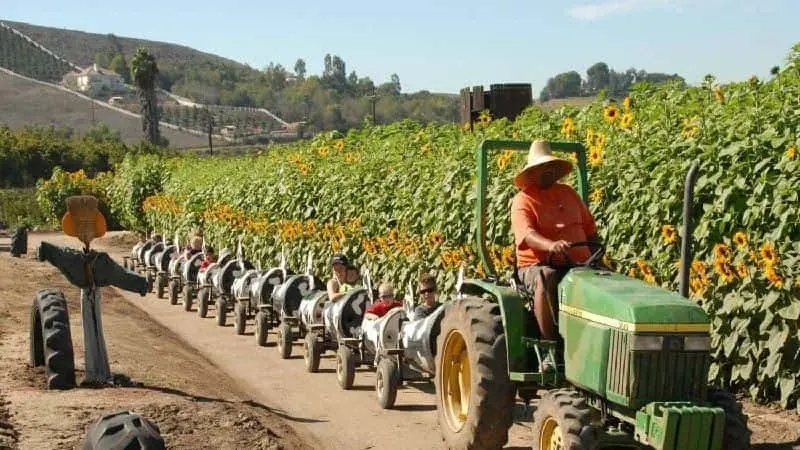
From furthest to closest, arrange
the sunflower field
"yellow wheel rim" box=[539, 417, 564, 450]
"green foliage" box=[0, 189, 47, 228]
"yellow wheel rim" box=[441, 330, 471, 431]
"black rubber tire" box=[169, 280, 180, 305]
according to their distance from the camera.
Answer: "green foliage" box=[0, 189, 47, 228] < "black rubber tire" box=[169, 280, 180, 305] < "yellow wheel rim" box=[441, 330, 471, 431] < the sunflower field < "yellow wheel rim" box=[539, 417, 564, 450]

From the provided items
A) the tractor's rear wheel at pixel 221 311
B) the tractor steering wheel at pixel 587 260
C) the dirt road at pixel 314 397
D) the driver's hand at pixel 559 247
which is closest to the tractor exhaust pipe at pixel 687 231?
the tractor steering wheel at pixel 587 260

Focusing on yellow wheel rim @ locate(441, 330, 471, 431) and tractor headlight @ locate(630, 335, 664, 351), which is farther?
yellow wheel rim @ locate(441, 330, 471, 431)

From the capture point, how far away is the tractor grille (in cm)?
645

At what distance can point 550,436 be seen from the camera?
22.8ft

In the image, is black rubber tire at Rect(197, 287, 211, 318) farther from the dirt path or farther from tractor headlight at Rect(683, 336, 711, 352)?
tractor headlight at Rect(683, 336, 711, 352)

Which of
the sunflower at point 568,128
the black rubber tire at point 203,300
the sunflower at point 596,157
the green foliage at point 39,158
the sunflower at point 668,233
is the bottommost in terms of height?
the green foliage at point 39,158

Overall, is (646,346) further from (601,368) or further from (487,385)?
(487,385)

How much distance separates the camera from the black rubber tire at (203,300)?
19031 millimetres

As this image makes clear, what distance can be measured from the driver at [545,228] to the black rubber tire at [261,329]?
8.13 meters

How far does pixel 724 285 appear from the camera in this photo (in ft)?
29.0

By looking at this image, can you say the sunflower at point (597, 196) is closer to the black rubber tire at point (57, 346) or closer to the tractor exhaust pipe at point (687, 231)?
the tractor exhaust pipe at point (687, 231)

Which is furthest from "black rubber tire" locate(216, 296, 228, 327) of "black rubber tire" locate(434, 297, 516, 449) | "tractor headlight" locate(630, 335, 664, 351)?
"tractor headlight" locate(630, 335, 664, 351)

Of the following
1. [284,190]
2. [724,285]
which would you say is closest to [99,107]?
[284,190]

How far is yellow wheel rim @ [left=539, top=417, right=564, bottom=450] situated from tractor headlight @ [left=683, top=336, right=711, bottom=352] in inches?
35.6
